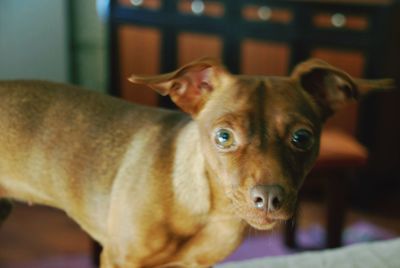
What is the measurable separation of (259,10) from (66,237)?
4.78 feet

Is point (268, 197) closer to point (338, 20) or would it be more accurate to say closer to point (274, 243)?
point (274, 243)

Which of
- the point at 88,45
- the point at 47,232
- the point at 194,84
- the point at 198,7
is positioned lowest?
the point at 47,232

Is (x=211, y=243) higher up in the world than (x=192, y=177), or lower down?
lower down

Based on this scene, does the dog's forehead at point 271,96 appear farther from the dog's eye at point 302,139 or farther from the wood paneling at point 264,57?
the wood paneling at point 264,57

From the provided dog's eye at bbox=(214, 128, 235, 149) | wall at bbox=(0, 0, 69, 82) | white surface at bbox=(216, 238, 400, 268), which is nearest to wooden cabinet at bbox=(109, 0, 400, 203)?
wall at bbox=(0, 0, 69, 82)

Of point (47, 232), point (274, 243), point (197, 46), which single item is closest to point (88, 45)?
point (197, 46)

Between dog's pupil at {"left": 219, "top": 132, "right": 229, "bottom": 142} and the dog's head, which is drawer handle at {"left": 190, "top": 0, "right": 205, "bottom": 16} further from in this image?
dog's pupil at {"left": 219, "top": 132, "right": 229, "bottom": 142}

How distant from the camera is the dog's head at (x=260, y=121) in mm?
941

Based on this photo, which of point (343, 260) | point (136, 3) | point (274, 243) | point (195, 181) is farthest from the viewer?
point (136, 3)

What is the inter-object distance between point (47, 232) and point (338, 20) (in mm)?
1730

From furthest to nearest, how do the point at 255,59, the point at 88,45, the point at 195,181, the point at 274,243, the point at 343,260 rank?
the point at 88,45 → the point at 255,59 → the point at 274,243 → the point at 343,260 → the point at 195,181

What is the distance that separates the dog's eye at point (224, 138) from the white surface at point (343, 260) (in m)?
0.60

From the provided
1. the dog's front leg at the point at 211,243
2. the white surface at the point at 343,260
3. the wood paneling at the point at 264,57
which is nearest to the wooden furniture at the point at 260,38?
the wood paneling at the point at 264,57

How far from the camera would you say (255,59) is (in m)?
2.99
